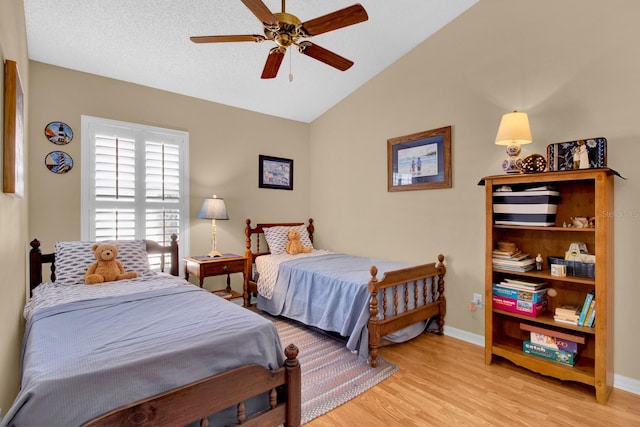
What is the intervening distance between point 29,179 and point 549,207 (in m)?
4.25

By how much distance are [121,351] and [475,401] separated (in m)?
2.06

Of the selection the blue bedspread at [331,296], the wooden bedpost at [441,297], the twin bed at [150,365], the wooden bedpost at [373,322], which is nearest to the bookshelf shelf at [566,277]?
the wooden bedpost at [441,297]

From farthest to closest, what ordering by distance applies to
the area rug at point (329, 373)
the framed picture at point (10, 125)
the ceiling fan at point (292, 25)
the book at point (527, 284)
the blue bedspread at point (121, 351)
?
the book at point (527, 284) < the area rug at point (329, 373) < the ceiling fan at point (292, 25) < the framed picture at point (10, 125) < the blue bedspread at point (121, 351)

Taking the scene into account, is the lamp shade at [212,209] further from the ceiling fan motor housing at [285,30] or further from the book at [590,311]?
the book at [590,311]

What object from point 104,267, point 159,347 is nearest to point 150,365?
point 159,347

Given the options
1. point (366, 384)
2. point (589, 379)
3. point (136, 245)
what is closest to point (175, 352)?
point (366, 384)

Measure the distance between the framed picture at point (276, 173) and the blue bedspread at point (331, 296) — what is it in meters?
1.30

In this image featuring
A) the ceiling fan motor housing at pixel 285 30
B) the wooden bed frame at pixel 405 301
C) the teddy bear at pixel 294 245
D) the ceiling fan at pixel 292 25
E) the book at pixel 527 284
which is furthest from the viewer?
the teddy bear at pixel 294 245

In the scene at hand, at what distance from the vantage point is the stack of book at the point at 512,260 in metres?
2.46

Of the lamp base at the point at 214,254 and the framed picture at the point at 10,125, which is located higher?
the framed picture at the point at 10,125

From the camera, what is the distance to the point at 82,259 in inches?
97.6

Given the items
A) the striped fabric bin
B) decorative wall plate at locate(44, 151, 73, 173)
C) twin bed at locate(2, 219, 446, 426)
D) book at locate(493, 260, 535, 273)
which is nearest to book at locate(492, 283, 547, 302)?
book at locate(493, 260, 535, 273)

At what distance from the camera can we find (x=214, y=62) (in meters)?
3.19

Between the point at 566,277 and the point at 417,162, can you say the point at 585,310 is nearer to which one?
the point at 566,277
